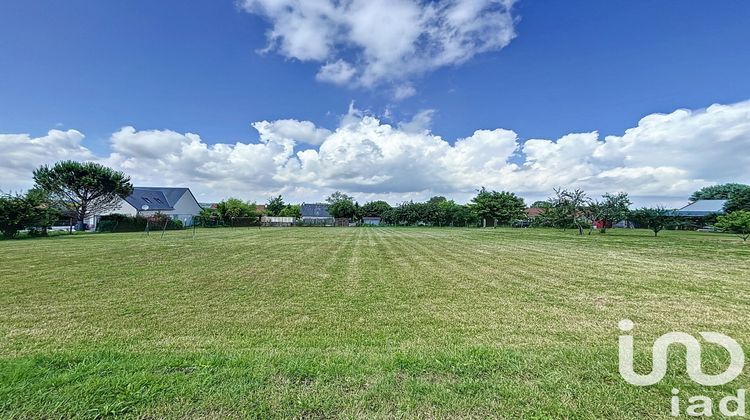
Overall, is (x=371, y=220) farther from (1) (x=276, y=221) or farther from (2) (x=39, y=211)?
(2) (x=39, y=211)

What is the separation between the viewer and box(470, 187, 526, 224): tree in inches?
2174

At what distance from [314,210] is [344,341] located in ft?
253

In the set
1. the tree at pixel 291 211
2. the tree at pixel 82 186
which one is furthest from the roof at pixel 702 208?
the tree at pixel 82 186

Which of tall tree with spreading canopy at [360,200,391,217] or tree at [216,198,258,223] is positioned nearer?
tree at [216,198,258,223]

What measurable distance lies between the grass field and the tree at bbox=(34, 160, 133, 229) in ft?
104

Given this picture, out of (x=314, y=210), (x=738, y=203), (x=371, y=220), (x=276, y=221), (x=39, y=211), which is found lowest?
(x=276, y=221)

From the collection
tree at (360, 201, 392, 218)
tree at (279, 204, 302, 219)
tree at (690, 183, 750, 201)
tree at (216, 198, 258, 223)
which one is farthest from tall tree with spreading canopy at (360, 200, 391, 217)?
tree at (690, 183, 750, 201)

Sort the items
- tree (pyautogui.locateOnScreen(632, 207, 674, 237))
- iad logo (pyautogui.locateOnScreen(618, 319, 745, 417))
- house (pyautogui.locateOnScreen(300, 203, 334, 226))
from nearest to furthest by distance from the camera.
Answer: iad logo (pyautogui.locateOnScreen(618, 319, 745, 417))
tree (pyautogui.locateOnScreen(632, 207, 674, 237))
house (pyautogui.locateOnScreen(300, 203, 334, 226))

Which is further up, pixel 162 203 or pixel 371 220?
pixel 162 203

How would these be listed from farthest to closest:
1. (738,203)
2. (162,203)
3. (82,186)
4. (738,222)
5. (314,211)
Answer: (314,211)
(162,203)
(738,203)
(82,186)
(738,222)

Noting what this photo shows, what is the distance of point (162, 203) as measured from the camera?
49094 mm

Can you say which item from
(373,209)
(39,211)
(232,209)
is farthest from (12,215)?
(373,209)

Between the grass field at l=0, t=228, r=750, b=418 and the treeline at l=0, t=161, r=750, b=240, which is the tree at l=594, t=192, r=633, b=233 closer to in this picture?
the treeline at l=0, t=161, r=750, b=240

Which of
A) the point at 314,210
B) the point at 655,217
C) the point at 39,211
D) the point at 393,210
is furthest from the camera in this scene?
the point at 314,210
